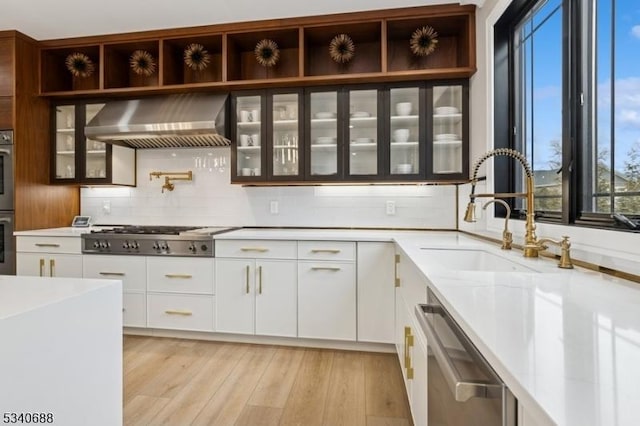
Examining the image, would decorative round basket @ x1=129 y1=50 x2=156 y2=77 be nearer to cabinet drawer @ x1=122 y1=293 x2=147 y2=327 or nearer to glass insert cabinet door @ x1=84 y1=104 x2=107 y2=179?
glass insert cabinet door @ x1=84 y1=104 x2=107 y2=179

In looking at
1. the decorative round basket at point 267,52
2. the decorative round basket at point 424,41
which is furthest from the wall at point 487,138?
the decorative round basket at point 267,52

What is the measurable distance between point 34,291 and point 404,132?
2.40 metres

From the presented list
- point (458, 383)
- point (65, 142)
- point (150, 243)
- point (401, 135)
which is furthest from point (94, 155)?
point (458, 383)

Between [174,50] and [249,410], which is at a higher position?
[174,50]

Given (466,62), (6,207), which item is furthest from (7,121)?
(466,62)

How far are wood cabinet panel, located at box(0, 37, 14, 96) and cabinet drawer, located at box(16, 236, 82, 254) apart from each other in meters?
1.22

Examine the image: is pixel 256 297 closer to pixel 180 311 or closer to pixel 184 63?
pixel 180 311

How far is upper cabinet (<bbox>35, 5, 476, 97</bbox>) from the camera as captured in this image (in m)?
2.57

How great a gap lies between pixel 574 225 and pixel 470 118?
135 cm

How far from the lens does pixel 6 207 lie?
9.31ft

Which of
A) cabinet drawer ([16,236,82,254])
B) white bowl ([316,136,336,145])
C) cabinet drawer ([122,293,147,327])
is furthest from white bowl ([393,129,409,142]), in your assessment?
cabinet drawer ([16,236,82,254])

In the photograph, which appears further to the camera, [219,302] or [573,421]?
[219,302]

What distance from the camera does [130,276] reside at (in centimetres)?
270

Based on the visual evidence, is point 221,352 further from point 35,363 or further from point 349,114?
point 349,114
